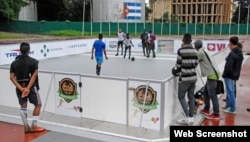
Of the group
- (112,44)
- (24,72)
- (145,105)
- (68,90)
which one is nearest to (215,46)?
(112,44)

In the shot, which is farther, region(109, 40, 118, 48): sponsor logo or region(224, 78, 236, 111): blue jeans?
region(109, 40, 118, 48): sponsor logo

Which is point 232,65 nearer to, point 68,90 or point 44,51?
point 68,90

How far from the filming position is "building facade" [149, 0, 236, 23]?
9531 cm

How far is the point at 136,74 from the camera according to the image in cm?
1504

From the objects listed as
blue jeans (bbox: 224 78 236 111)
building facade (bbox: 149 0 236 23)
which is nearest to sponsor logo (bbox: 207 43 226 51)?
blue jeans (bbox: 224 78 236 111)

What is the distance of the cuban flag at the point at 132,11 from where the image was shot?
55156 mm

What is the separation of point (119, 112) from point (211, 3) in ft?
309

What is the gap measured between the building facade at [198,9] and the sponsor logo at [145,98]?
88940 millimetres

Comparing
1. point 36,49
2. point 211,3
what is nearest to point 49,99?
point 36,49

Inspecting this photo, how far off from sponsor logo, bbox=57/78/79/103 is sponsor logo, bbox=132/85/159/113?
1.55 metres

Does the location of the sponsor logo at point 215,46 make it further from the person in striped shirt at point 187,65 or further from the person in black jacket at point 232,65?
the person in striped shirt at point 187,65

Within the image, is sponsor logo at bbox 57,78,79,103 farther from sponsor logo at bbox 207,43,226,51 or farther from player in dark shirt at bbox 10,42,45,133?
sponsor logo at bbox 207,43,226,51

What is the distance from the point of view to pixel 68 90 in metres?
7.81

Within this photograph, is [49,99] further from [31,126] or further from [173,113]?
[173,113]
